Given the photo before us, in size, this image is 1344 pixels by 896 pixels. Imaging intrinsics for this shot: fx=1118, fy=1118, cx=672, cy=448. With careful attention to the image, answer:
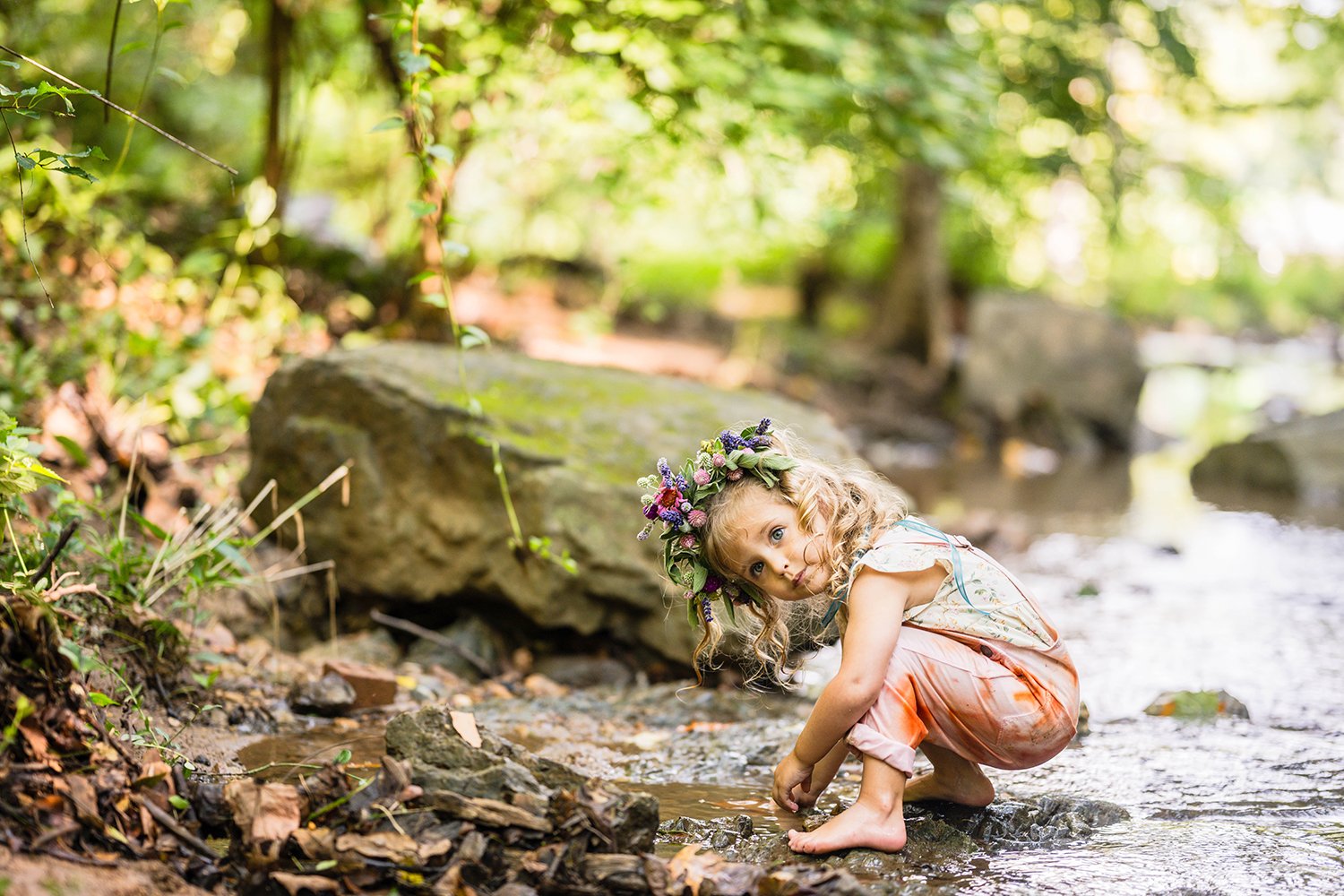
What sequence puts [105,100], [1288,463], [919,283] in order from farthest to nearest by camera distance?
1. [919,283]
2. [1288,463]
3. [105,100]

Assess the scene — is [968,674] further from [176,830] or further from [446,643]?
[446,643]

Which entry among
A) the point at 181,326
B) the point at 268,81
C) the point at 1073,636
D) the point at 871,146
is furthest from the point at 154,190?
the point at 1073,636

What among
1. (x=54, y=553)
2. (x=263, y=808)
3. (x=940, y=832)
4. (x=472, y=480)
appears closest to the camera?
(x=263, y=808)

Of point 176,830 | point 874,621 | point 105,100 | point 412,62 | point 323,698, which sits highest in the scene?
point 412,62

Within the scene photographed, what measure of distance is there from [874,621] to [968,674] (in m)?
0.24

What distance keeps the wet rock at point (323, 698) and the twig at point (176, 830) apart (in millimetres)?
1022

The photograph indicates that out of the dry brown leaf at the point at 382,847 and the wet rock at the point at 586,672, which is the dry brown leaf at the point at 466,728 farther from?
the wet rock at the point at 586,672

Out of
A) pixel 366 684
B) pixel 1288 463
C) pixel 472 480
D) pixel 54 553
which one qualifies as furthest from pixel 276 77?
pixel 1288 463

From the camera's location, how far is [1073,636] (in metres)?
4.25

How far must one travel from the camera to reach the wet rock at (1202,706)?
3.22 meters

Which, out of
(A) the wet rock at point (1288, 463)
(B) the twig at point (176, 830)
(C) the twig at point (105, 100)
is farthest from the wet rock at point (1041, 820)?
(A) the wet rock at point (1288, 463)

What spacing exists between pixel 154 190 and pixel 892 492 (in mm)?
5935

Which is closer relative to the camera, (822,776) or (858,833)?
(858,833)

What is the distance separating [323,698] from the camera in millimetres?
2938
